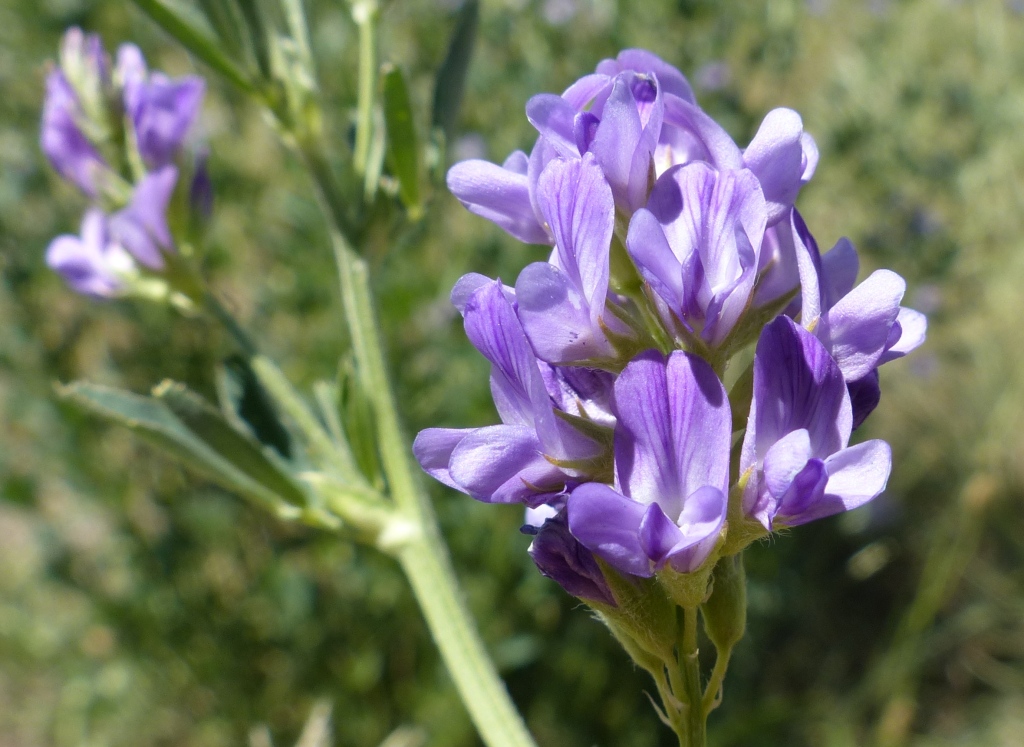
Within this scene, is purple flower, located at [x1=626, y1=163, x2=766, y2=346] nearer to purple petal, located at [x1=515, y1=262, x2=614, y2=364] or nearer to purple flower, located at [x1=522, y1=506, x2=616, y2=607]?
purple petal, located at [x1=515, y1=262, x2=614, y2=364]

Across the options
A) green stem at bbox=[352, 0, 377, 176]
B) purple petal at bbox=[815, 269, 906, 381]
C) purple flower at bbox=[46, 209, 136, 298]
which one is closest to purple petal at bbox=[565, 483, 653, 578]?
purple petal at bbox=[815, 269, 906, 381]

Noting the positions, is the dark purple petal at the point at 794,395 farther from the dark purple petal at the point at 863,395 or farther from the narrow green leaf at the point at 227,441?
the narrow green leaf at the point at 227,441

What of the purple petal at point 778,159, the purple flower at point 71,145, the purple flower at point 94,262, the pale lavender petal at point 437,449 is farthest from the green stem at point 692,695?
the purple flower at point 71,145

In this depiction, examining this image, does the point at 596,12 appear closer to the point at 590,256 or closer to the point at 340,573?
the point at 340,573

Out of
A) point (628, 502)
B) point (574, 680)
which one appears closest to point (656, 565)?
point (628, 502)

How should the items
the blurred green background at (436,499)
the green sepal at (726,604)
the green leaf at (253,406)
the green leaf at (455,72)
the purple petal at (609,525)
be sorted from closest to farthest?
the purple petal at (609,525)
the green sepal at (726,604)
the green leaf at (253,406)
the green leaf at (455,72)
the blurred green background at (436,499)

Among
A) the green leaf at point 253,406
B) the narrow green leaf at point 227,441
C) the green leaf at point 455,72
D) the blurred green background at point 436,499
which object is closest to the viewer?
the narrow green leaf at point 227,441
